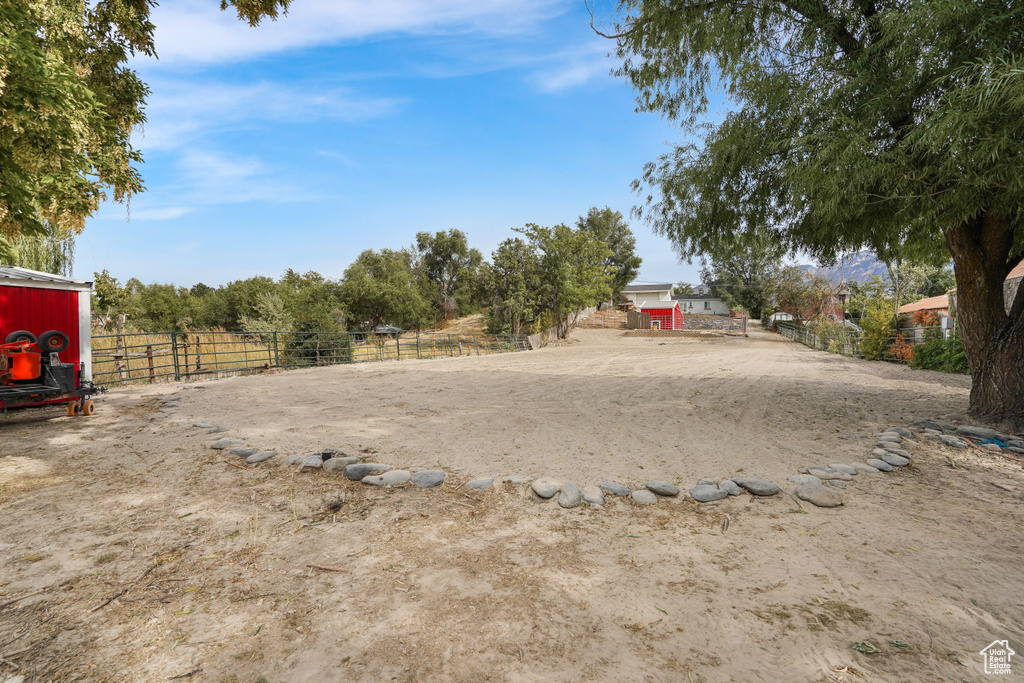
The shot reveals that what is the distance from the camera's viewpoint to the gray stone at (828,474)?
427 centimetres

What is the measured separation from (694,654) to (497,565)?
1183 millimetres

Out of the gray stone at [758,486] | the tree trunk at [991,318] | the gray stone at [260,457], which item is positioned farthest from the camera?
the tree trunk at [991,318]

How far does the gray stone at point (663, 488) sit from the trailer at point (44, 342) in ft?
26.2

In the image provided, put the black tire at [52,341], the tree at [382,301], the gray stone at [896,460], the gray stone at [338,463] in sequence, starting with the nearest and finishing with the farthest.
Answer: the gray stone at [338,463]
the gray stone at [896,460]
the black tire at [52,341]
the tree at [382,301]

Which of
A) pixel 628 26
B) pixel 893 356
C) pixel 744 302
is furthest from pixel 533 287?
pixel 744 302

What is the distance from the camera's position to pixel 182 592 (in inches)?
103

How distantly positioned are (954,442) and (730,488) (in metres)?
3.36

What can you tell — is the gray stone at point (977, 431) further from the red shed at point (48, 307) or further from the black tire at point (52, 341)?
the red shed at point (48, 307)

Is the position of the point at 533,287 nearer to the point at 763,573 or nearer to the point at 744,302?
the point at 763,573

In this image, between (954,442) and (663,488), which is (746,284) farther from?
(663,488)

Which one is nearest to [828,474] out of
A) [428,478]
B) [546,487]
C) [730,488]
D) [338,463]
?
[730,488]

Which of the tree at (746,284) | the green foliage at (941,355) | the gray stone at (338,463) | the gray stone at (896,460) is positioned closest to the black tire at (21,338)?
the gray stone at (338,463)

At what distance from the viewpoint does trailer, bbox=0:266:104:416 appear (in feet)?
21.1

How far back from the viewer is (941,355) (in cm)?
1254
